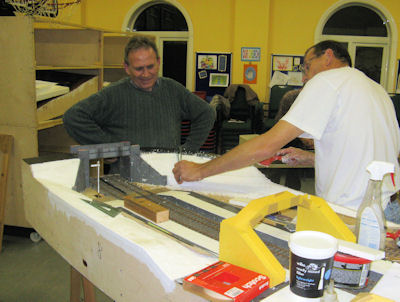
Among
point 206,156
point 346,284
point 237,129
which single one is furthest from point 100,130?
point 237,129

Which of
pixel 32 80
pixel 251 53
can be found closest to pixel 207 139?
pixel 251 53

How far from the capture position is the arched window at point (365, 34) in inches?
262

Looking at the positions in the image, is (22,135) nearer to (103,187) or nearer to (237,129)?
(103,187)

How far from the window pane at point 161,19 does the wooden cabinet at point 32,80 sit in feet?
11.4

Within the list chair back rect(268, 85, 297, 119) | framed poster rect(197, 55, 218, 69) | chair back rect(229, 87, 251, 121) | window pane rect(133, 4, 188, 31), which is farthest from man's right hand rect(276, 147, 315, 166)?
window pane rect(133, 4, 188, 31)

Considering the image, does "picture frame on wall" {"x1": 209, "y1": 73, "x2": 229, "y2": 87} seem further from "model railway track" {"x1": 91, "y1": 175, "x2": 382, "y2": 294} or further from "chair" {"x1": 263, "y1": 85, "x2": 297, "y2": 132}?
"model railway track" {"x1": 91, "y1": 175, "x2": 382, "y2": 294}

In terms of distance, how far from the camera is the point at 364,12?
21.9 ft

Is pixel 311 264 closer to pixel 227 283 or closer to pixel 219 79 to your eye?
pixel 227 283

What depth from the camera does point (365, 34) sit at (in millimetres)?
6770

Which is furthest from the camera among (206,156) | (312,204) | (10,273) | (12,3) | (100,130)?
(12,3)

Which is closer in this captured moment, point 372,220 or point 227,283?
point 227,283

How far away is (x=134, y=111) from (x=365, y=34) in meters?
5.59

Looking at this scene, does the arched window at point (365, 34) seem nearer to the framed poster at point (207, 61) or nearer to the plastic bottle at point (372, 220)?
the framed poster at point (207, 61)

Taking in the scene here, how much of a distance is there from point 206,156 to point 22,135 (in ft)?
5.54
